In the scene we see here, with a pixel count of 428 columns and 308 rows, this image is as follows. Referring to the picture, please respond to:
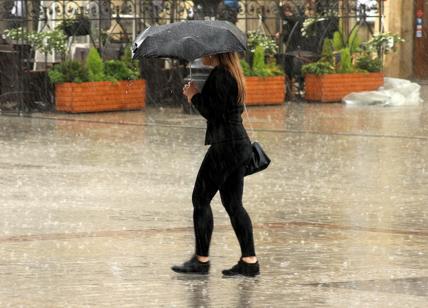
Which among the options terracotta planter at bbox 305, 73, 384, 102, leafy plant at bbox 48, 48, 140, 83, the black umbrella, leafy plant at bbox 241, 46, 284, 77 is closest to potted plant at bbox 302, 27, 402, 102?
terracotta planter at bbox 305, 73, 384, 102

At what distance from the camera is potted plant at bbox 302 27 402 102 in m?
24.3

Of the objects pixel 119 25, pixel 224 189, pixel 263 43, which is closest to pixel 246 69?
pixel 263 43

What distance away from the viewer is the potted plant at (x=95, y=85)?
2166cm

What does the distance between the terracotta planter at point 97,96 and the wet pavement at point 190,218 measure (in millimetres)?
2046

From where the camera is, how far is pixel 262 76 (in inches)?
920

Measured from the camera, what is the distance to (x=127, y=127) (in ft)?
64.2

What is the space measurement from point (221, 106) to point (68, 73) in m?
13.5

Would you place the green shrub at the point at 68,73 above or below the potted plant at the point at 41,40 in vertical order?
below

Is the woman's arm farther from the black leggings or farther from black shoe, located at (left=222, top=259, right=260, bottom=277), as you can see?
black shoe, located at (left=222, top=259, right=260, bottom=277)

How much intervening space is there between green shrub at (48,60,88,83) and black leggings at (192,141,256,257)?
13.3 meters

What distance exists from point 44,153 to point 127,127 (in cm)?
364

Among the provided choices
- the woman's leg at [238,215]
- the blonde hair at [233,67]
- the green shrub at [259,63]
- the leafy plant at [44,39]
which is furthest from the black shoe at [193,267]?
the green shrub at [259,63]

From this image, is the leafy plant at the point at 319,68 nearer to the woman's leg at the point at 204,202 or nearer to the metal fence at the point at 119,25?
the metal fence at the point at 119,25

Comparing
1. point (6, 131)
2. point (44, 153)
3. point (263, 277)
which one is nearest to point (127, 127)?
point (6, 131)
